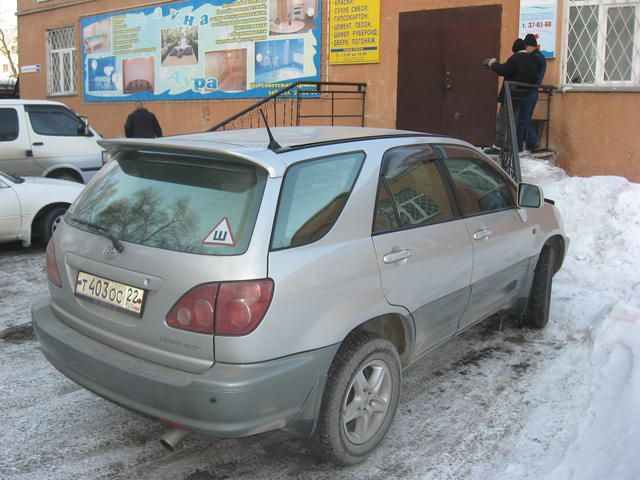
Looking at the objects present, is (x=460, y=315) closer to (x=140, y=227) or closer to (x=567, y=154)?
(x=140, y=227)

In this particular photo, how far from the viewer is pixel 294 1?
41.1ft

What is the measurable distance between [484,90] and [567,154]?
1793 millimetres

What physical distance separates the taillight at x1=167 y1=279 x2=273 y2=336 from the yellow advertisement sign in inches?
378

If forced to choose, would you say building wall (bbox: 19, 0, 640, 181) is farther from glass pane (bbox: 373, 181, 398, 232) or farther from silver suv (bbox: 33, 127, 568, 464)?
glass pane (bbox: 373, 181, 398, 232)

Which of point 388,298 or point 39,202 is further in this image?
point 39,202

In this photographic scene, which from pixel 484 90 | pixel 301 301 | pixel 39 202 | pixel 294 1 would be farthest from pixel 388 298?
pixel 294 1

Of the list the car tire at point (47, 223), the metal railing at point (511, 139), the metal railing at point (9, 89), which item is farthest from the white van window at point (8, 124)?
the metal railing at point (9, 89)

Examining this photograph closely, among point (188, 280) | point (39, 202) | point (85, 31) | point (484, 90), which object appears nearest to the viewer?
point (188, 280)

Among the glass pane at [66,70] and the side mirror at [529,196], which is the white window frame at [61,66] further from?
the side mirror at [529,196]

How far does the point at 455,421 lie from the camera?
3.77 m

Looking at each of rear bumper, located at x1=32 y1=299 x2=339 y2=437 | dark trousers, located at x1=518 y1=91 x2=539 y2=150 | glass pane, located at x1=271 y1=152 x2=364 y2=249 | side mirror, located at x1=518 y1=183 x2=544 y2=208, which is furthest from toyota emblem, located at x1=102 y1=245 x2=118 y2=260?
dark trousers, located at x1=518 y1=91 x2=539 y2=150

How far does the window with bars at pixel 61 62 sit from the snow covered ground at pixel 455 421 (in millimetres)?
14620

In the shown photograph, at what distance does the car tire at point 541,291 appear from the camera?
16.8ft

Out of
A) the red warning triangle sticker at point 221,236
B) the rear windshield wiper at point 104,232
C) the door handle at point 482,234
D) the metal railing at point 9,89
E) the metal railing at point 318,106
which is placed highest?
the metal railing at point 9,89
